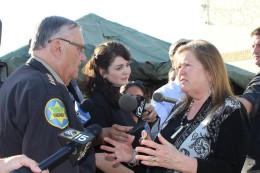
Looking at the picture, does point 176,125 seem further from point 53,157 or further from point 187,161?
point 53,157

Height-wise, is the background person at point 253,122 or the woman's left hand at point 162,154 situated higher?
the woman's left hand at point 162,154

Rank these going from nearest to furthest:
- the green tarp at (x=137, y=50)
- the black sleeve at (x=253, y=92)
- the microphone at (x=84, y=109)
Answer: the microphone at (x=84, y=109), the black sleeve at (x=253, y=92), the green tarp at (x=137, y=50)

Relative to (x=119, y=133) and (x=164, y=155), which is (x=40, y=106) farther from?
(x=119, y=133)

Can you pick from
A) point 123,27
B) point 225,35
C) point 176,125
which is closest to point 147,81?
point 123,27

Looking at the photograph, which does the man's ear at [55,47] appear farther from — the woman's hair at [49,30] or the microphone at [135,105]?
the microphone at [135,105]

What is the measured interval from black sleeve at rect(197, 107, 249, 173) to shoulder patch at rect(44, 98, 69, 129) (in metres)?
0.81

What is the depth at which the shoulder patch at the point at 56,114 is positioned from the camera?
84.9 inches

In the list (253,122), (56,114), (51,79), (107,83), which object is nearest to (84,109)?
(107,83)

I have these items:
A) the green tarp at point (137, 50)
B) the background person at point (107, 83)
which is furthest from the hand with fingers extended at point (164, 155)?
the green tarp at point (137, 50)

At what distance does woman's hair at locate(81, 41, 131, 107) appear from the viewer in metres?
3.52

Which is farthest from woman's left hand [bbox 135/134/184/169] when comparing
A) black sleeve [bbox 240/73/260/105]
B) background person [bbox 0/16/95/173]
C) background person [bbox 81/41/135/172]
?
black sleeve [bbox 240/73/260/105]

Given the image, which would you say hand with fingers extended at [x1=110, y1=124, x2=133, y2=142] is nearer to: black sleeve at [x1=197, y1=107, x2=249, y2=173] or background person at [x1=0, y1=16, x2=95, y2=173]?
background person at [x1=0, y1=16, x2=95, y2=173]

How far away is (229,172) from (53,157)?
4.34ft

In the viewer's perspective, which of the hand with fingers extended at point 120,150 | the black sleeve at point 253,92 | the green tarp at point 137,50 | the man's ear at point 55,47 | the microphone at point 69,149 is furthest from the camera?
the green tarp at point 137,50
